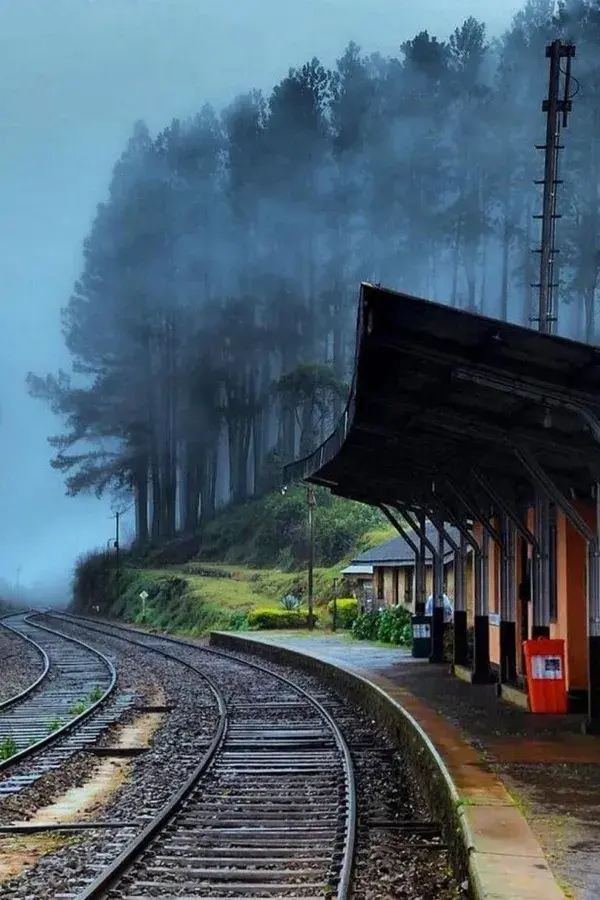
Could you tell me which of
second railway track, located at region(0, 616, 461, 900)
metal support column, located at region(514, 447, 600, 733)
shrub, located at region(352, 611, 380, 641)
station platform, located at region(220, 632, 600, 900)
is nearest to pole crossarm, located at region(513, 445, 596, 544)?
metal support column, located at region(514, 447, 600, 733)

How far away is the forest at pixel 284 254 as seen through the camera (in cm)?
5712

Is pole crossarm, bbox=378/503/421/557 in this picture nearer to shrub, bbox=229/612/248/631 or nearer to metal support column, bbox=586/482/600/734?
metal support column, bbox=586/482/600/734

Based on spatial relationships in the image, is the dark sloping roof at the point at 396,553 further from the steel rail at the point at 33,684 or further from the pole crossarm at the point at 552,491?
the pole crossarm at the point at 552,491

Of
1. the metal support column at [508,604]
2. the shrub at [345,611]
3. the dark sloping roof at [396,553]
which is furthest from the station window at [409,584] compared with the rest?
the metal support column at [508,604]

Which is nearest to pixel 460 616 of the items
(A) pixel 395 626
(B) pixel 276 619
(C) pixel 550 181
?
(C) pixel 550 181

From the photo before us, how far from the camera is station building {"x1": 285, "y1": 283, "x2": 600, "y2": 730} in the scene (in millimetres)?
8047

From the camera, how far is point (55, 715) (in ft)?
49.7

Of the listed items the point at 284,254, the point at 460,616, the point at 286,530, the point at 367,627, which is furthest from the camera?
the point at 284,254

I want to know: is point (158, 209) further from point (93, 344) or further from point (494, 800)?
point (494, 800)

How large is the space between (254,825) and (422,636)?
14.0m

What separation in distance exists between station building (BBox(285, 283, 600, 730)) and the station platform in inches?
27.4

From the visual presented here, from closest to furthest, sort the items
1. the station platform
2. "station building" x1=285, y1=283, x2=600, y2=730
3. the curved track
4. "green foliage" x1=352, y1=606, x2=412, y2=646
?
the station platform < the curved track < "station building" x1=285, y1=283, x2=600, y2=730 < "green foliage" x1=352, y1=606, x2=412, y2=646

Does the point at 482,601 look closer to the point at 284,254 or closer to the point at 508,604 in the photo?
the point at 508,604

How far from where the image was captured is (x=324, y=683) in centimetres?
1972
